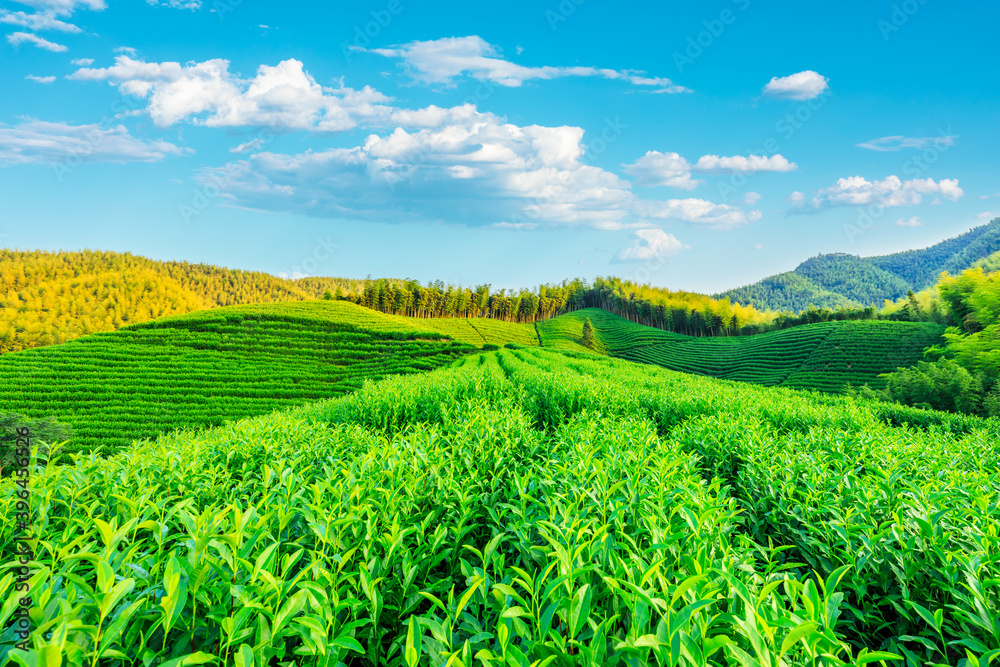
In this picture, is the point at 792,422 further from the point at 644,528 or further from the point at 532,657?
the point at 532,657

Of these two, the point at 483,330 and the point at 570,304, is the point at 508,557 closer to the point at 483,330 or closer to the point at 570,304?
the point at 483,330

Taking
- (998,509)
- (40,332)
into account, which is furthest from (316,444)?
(40,332)

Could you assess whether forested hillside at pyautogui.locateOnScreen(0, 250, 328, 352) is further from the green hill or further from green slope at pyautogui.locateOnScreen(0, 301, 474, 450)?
the green hill

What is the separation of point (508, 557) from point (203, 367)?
4415 centimetres

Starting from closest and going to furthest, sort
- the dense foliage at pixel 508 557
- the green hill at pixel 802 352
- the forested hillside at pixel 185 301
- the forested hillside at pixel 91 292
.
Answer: the dense foliage at pixel 508 557, the green hill at pixel 802 352, the forested hillside at pixel 91 292, the forested hillside at pixel 185 301

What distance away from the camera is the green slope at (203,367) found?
1170 inches

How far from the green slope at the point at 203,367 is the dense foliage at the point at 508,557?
105 ft

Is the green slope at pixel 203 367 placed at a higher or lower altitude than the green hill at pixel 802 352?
lower

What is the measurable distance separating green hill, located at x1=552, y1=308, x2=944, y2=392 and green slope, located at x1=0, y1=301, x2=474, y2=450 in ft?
108

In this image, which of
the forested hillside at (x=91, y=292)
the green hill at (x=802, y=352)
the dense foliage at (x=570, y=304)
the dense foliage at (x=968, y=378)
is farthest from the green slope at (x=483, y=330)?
the forested hillside at (x=91, y=292)

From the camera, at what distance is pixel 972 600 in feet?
6.77

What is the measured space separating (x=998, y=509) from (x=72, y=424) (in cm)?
4109

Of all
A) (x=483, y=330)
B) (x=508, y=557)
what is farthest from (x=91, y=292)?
(x=508, y=557)

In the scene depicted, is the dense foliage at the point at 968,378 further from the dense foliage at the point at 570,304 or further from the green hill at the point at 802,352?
the dense foliage at the point at 570,304
